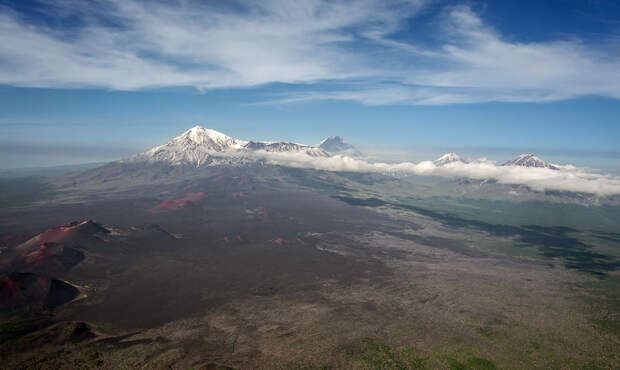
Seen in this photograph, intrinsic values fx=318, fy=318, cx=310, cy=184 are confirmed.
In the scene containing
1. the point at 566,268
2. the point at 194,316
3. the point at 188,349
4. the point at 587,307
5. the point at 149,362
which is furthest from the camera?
the point at 566,268

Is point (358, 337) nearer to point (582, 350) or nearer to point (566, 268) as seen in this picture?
point (582, 350)

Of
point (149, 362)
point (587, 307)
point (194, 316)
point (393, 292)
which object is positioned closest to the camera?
point (149, 362)

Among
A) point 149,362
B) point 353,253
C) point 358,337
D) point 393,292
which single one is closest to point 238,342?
point 149,362

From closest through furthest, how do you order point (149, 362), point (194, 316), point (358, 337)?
point (149, 362) → point (358, 337) → point (194, 316)

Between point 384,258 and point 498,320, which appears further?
point 384,258

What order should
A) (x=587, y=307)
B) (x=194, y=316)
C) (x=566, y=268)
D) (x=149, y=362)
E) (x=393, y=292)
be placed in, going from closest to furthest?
(x=149, y=362) → (x=194, y=316) → (x=587, y=307) → (x=393, y=292) → (x=566, y=268)

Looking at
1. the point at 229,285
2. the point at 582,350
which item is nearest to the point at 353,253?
the point at 229,285

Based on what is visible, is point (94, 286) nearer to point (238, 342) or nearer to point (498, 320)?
point (238, 342)

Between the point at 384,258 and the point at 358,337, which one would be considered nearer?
the point at 358,337
